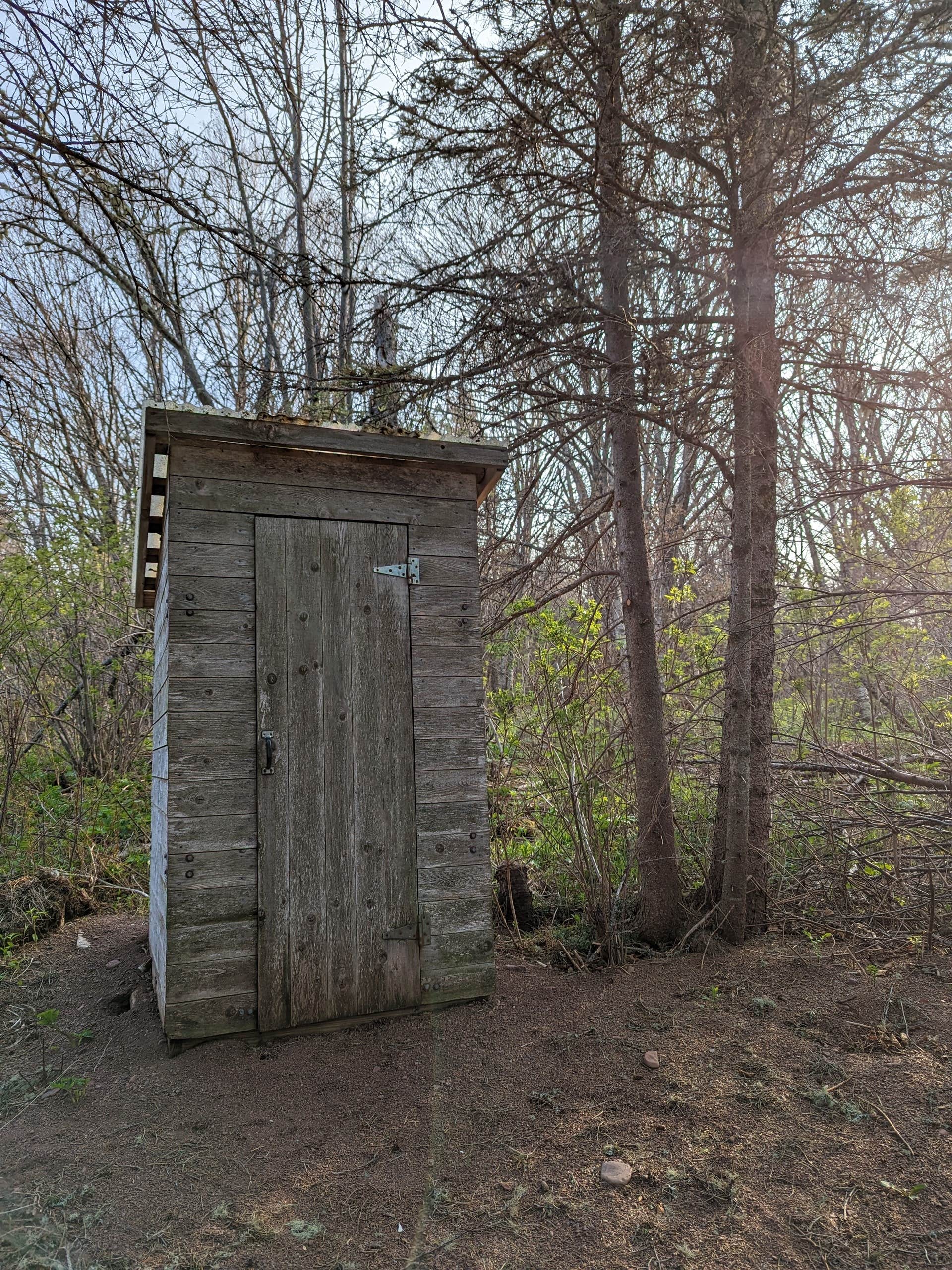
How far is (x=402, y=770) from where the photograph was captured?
12.7ft

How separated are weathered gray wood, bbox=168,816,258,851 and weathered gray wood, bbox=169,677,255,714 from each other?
0.49 meters

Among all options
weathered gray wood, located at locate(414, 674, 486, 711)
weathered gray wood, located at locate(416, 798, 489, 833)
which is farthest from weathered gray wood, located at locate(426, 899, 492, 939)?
weathered gray wood, located at locate(414, 674, 486, 711)

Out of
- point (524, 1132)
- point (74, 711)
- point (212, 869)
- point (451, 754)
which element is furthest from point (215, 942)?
point (74, 711)

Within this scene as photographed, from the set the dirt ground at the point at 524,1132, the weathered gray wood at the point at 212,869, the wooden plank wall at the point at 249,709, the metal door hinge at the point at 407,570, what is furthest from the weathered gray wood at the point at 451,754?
the dirt ground at the point at 524,1132

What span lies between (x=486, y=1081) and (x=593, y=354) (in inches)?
152

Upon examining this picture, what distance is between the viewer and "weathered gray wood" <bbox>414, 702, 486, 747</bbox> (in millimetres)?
3932

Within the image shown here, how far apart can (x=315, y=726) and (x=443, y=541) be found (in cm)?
119

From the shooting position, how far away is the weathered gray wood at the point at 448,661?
396cm

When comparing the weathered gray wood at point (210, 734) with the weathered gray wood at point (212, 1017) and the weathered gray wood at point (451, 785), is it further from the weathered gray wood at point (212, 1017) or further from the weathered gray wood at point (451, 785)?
the weathered gray wood at point (212, 1017)

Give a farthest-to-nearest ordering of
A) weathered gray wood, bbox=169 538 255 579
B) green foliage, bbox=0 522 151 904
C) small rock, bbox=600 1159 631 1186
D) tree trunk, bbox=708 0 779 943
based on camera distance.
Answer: green foliage, bbox=0 522 151 904 < tree trunk, bbox=708 0 779 943 < weathered gray wood, bbox=169 538 255 579 < small rock, bbox=600 1159 631 1186

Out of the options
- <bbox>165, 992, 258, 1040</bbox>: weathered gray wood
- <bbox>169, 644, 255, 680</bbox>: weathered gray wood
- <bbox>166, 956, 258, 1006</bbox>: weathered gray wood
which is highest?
<bbox>169, 644, 255, 680</bbox>: weathered gray wood

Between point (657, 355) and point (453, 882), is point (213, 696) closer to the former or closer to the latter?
point (453, 882)

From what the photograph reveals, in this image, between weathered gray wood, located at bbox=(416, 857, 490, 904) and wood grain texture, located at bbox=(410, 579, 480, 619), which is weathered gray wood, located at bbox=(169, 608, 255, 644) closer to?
wood grain texture, located at bbox=(410, 579, 480, 619)

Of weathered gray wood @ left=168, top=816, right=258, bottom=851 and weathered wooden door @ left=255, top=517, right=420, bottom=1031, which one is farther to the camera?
weathered wooden door @ left=255, top=517, right=420, bottom=1031
